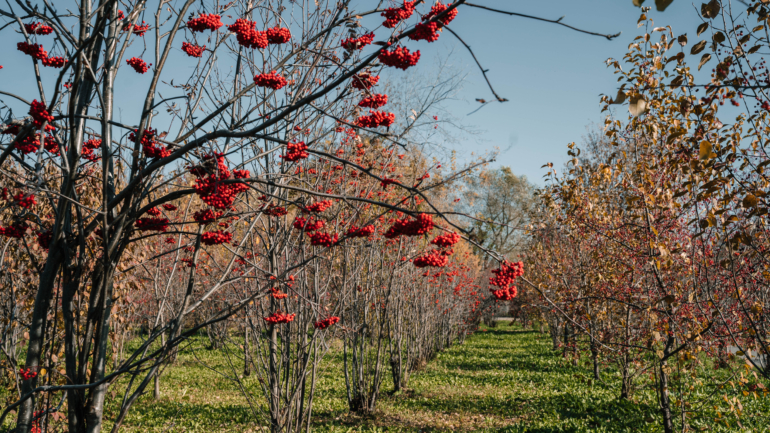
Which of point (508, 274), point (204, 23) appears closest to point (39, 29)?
point (204, 23)

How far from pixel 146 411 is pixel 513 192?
1140 inches

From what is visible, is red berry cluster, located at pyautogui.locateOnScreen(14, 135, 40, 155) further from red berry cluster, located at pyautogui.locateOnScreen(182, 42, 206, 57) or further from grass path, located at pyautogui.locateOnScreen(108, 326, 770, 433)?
grass path, located at pyautogui.locateOnScreen(108, 326, 770, 433)

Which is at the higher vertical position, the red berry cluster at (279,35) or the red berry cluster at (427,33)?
the red berry cluster at (279,35)

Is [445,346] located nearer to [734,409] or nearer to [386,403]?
[386,403]

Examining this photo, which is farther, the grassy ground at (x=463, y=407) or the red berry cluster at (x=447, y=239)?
the grassy ground at (x=463, y=407)

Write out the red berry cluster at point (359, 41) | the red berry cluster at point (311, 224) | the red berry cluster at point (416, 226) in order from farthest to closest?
1. the red berry cluster at point (311, 224)
2. the red berry cluster at point (359, 41)
3. the red berry cluster at point (416, 226)

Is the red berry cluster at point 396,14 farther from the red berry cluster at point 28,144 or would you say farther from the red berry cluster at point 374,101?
the red berry cluster at point 28,144

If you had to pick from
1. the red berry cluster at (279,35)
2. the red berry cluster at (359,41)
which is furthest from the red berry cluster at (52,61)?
the red berry cluster at (359,41)

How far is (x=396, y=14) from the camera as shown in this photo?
8.30ft

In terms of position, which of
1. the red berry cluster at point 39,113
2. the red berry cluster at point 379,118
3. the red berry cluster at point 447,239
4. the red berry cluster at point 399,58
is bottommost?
the red berry cluster at point 447,239

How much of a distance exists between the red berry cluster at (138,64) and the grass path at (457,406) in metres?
3.51

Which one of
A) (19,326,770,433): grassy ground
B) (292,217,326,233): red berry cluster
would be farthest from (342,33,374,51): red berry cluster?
(19,326,770,433): grassy ground

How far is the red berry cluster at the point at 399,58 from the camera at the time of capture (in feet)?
6.75

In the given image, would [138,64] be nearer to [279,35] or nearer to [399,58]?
[279,35]
